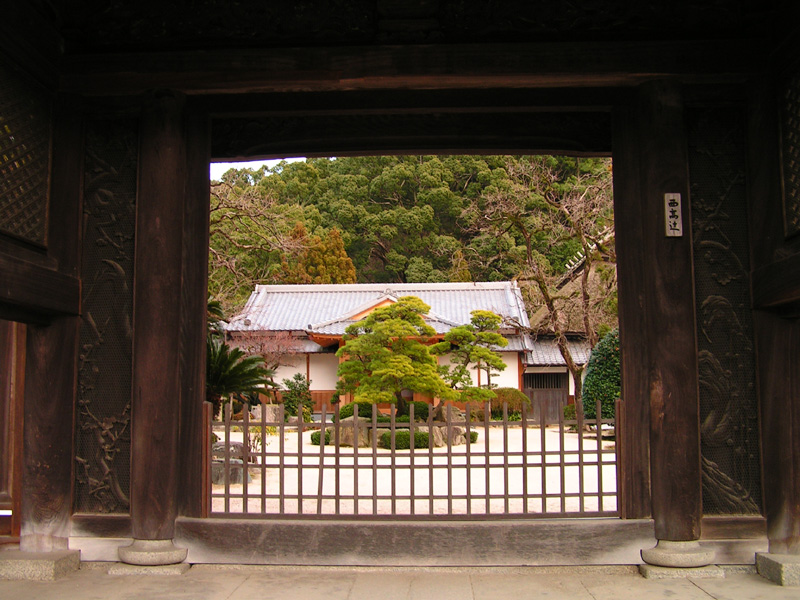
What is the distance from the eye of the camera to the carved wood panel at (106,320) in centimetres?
449

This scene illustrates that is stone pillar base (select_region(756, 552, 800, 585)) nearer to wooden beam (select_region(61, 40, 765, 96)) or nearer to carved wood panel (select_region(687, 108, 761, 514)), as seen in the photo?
carved wood panel (select_region(687, 108, 761, 514))

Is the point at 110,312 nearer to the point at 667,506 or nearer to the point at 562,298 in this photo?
the point at 667,506

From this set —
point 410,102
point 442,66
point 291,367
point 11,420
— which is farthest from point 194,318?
point 291,367

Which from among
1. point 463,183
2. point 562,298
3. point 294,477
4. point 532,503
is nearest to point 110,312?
point 532,503

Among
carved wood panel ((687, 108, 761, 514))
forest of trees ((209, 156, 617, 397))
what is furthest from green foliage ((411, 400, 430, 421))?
carved wood panel ((687, 108, 761, 514))

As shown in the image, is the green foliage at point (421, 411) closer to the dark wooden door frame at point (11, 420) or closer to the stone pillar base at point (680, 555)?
the dark wooden door frame at point (11, 420)

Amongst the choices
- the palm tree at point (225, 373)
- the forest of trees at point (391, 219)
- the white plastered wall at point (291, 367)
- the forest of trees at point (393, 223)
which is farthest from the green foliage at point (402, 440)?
the forest of trees at point (391, 219)

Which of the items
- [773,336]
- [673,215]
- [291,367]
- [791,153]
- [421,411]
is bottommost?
[421,411]

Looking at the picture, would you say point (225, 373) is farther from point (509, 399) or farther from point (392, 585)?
point (509, 399)

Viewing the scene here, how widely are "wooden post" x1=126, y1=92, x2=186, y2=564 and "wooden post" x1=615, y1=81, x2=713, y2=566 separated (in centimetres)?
295

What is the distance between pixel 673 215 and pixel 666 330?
74cm

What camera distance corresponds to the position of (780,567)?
4012 millimetres

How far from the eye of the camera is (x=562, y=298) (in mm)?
17375

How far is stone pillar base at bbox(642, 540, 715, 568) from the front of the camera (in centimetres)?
417
